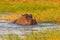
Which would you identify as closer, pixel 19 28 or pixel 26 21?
pixel 19 28

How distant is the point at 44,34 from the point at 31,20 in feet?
16.4

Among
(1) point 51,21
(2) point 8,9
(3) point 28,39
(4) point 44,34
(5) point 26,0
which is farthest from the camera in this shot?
(5) point 26,0

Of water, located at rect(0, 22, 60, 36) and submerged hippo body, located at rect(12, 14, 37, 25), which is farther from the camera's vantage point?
submerged hippo body, located at rect(12, 14, 37, 25)

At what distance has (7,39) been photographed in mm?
9023

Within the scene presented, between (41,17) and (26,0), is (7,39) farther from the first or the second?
(26,0)

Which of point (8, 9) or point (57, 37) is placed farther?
point (8, 9)

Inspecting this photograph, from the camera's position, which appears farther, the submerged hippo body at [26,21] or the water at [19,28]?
the submerged hippo body at [26,21]

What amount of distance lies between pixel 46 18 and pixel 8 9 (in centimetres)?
666

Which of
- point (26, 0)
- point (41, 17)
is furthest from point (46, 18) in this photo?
point (26, 0)

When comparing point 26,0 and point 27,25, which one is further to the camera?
point 26,0

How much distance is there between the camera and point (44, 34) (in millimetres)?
9695

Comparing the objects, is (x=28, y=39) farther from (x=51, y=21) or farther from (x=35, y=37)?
(x=51, y=21)

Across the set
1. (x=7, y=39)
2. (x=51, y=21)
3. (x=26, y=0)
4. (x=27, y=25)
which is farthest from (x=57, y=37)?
(x=26, y=0)

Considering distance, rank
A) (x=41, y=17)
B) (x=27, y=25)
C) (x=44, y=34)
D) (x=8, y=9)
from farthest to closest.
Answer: (x=8, y=9)
(x=41, y=17)
(x=27, y=25)
(x=44, y=34)
